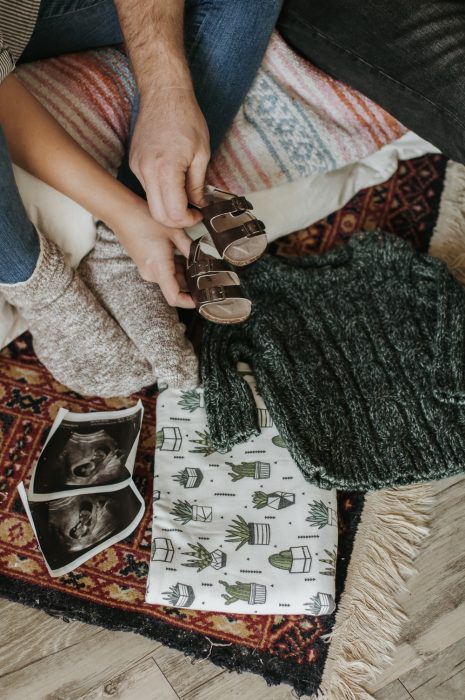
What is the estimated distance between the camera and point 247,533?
1044 millimetres

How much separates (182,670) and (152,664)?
0.17 feet

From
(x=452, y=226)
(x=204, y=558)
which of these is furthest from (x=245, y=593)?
(x=452, y=226)

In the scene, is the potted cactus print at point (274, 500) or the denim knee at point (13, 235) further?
the potted cactus print at point (274, 500)

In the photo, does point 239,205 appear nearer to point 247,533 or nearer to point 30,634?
point 247,533

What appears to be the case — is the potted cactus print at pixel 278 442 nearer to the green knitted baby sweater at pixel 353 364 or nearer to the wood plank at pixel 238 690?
the green knitted baby sweater at pixel 353 364

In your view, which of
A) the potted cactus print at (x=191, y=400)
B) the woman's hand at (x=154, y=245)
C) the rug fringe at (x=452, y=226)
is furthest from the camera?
the rug fringe at (x=452, y=226)

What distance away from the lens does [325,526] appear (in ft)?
3.45

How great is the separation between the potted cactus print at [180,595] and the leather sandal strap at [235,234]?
55 cm

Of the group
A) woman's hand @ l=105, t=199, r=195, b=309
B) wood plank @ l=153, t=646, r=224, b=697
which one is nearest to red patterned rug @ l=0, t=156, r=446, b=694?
wood plank @ l=153, t=646, r=224, b=697

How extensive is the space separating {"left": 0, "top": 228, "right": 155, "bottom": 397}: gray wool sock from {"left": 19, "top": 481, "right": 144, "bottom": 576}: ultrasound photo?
0.65 ft

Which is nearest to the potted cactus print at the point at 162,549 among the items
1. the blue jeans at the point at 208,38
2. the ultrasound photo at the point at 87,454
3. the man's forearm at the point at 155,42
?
the ultrasound photo at the point at 87,454

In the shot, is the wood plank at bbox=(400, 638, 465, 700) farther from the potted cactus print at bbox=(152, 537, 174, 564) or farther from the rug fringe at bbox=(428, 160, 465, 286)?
the rug fringe at bbox=(428, 160, 465, 286)

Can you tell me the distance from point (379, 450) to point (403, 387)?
12 cm

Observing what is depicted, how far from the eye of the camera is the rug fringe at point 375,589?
101 cm
